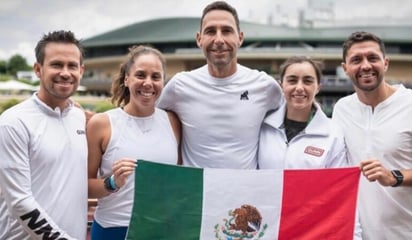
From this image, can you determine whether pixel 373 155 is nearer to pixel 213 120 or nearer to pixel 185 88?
pixel 213 120

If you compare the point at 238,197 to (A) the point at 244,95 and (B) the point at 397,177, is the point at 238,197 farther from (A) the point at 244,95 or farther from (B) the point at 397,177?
(B) the point at 397,177

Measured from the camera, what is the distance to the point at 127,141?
12.6 ft

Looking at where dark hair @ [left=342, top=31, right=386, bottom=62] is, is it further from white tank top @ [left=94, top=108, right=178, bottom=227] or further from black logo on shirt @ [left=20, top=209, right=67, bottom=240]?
black logo on shirt @ [left=20, top=209, right=67, bottom=240]

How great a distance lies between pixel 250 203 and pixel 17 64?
86288mm

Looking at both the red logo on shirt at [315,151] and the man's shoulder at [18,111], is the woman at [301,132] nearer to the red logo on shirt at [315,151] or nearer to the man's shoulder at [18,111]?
the red logo on shirt at [315,151]

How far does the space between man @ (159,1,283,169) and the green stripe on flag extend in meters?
0.44

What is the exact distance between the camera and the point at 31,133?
3.26 m

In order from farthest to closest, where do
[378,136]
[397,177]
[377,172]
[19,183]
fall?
1. [378,136]
2. [397,177]
3. [377,172]
4. [19,183]

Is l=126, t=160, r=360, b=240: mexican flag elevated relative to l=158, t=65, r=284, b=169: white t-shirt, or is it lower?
lower

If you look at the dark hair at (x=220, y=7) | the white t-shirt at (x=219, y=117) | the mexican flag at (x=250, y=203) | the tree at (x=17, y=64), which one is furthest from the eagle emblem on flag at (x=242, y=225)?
the tree at (x=17, y=64)

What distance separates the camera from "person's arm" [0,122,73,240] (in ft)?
10.4

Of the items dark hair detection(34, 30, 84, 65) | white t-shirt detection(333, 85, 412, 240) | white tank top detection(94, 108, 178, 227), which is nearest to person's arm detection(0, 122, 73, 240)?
dark hair detection(34, 30, 84, 65)

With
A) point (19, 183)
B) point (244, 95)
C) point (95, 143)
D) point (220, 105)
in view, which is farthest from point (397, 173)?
point (19, 183)

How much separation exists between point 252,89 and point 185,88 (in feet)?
1.84
